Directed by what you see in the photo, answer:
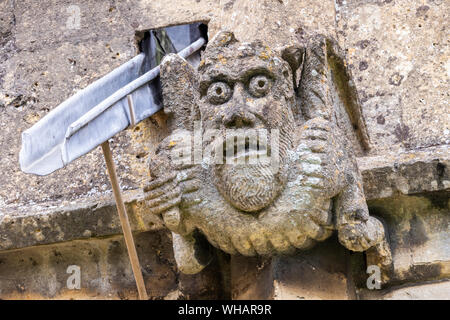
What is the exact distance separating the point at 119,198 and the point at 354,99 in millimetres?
922

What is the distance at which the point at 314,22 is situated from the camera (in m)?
3.52

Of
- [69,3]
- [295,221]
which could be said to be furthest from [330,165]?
[69,3]

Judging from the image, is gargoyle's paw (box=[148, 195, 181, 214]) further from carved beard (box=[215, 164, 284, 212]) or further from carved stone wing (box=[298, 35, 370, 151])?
carved stone wing (box=[298, 35, 370, 151])

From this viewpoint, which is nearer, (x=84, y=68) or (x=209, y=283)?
(x=209, y=283)

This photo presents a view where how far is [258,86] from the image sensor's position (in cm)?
281

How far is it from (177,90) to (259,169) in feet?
1.70

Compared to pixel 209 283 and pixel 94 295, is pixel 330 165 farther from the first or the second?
pixel 94 295

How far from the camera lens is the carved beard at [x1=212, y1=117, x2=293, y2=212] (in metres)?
2.72

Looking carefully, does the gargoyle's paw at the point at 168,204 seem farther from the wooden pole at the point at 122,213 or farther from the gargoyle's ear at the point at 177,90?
the gargoyle's ear at the point at 177,90

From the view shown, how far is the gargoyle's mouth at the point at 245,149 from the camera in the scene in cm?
274

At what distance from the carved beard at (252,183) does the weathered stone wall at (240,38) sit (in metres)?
0.38

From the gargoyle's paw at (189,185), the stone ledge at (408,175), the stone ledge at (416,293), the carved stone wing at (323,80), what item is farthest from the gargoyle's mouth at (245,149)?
the stone ledge at (416,293)

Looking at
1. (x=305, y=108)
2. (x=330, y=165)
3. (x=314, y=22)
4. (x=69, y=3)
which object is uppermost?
(x=69, y=3)

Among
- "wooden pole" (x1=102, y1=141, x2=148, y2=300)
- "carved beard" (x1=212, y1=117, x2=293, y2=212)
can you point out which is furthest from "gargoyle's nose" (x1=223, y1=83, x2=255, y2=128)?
"wooden pole" (x1=102, y1=141, x2=148, y2=300)
